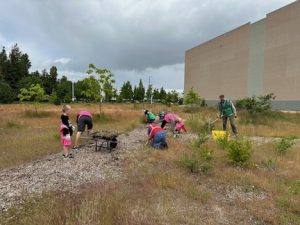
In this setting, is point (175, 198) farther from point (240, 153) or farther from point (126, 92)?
point (126, 92)

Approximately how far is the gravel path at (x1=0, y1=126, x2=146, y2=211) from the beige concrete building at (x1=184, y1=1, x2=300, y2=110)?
32022mm

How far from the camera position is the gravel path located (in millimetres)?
4870

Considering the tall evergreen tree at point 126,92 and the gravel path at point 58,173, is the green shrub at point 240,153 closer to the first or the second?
the gravel path at point 58,173

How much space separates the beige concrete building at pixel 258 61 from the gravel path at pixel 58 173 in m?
32.0

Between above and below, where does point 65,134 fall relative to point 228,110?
below

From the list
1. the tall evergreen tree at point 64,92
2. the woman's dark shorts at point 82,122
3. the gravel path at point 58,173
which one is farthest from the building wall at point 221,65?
the gravel path at point 58,173

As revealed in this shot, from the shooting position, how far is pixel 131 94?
72.5 m

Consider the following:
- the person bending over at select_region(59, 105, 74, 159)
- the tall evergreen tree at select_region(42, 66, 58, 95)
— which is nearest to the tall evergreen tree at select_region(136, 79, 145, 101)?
the tall evergreen tree at select_region(42, 66, 58, 95)

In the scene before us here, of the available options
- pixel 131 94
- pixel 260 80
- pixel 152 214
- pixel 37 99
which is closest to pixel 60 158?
pixel 152 214

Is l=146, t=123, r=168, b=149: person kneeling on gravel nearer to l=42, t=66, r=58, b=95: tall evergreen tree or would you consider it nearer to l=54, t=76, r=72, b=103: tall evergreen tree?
l=54, t=76, r=72, b=103: tall evergreen tree

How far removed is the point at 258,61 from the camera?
41219mm

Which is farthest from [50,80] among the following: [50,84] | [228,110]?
[228,110]

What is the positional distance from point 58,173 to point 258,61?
133ft

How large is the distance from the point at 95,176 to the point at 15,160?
292 cm
